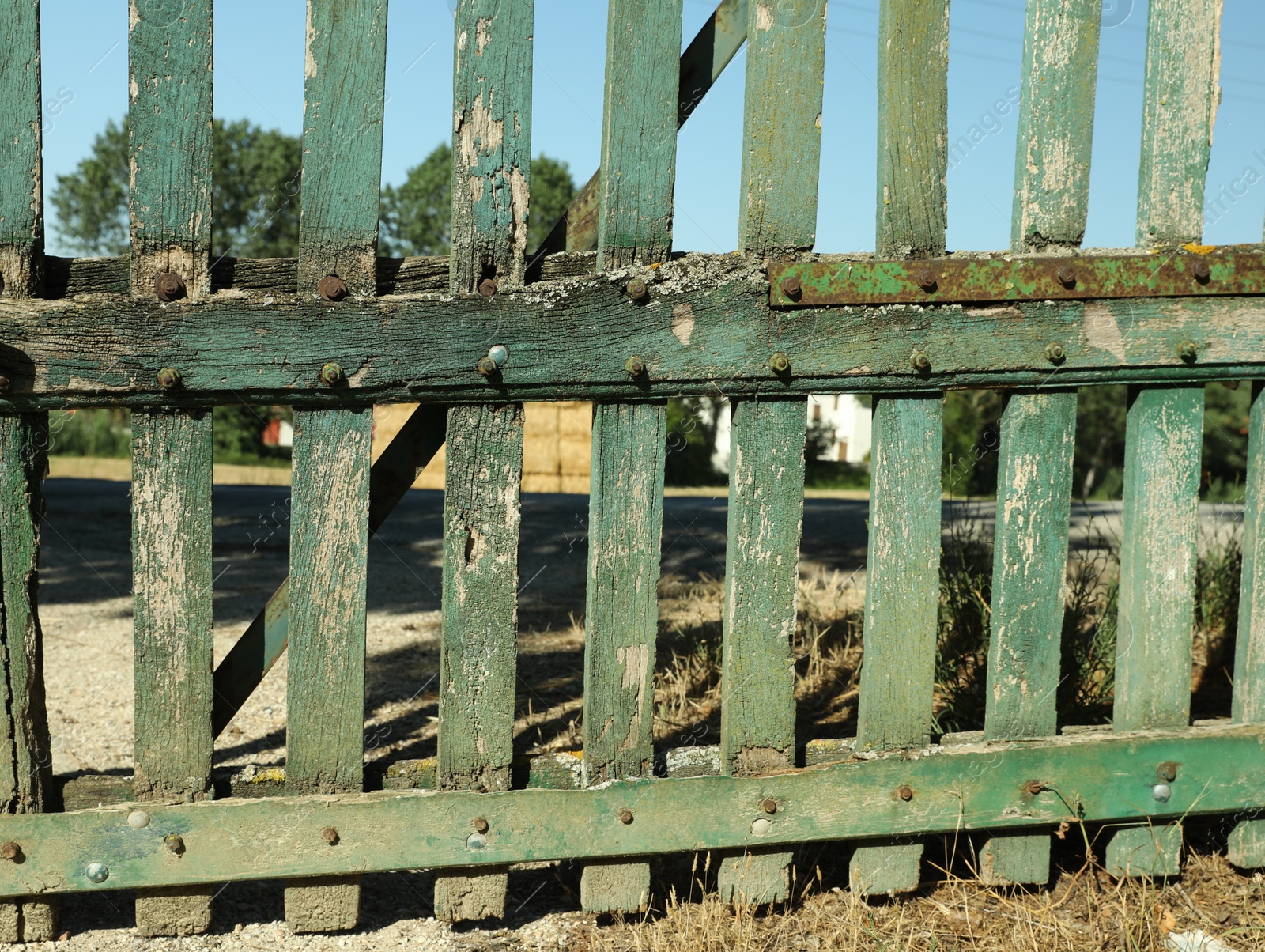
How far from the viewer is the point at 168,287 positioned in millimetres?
1935

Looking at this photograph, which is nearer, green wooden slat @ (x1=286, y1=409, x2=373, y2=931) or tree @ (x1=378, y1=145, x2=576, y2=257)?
green wooden slat @ (x1=286, y1=409, x2=373, y2=931)

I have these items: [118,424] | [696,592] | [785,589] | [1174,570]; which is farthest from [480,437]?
[118,424]

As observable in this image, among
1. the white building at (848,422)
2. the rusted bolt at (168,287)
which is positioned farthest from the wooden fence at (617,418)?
the white building at (848,422)

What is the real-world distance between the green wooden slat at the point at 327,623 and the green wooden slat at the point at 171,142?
38 centimetres

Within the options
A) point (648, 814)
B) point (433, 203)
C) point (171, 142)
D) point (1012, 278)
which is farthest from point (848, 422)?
point (171, 142)

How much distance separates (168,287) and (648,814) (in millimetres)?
1441

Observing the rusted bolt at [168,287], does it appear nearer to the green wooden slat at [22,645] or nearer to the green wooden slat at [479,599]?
the green wooden slat at [22,645]

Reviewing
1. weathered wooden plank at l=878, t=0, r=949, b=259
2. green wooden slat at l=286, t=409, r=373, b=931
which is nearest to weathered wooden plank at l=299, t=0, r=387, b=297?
green wooden slat at l=286, t=409, r=373, b=931

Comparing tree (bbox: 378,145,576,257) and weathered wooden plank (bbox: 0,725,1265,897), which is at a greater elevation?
tree (bbox: 378,145,576,257)

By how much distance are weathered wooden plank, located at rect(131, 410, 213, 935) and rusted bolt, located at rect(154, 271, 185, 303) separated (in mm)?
224

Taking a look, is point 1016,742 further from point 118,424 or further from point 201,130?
point 118,424

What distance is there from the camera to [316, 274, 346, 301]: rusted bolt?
1965 mm

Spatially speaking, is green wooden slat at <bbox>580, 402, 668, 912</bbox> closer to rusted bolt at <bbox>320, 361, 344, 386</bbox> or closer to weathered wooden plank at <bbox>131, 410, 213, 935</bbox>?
rusted bolt at <bbox>320, 361, 344, 386</bbox>

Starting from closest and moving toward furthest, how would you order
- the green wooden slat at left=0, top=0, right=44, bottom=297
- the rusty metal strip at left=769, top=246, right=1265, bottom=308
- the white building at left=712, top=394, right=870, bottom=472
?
the green wooden slat at left=0, top=0, right=44, bottom=297 → the rusty metal strip at left=769, top=246, right=1265, bottom=308 → the white building at left=712, top=394, right=870, bottom=472
